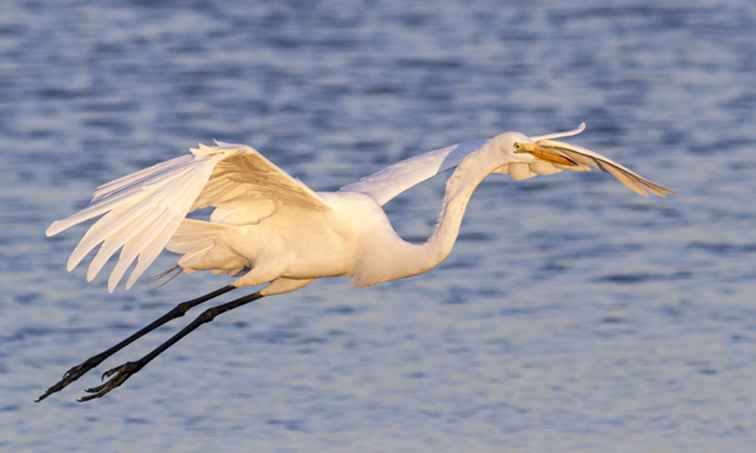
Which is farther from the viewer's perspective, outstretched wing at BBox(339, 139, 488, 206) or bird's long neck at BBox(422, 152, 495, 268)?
outstretched wing at BBox(339, 139, 488, 206)

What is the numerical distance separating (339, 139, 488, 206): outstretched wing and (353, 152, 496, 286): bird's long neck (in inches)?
24.8

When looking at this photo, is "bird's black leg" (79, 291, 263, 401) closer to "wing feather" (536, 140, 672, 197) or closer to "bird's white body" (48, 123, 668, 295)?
"bird's white body" (48, 123, 668, 295)

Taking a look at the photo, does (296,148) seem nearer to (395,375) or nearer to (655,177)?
(655,177)

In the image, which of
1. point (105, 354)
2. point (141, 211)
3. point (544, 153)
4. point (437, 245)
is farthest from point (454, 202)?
point (141, 211)

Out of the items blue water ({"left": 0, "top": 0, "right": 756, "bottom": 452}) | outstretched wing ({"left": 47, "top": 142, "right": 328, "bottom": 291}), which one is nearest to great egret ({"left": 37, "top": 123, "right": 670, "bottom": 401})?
outstretched wing ({"left": 47, "top": 142, "right": 328, "bottom": 291})

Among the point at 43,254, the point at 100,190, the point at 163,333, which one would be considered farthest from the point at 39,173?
the point at 100,190

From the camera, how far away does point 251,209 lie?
12.4 metres

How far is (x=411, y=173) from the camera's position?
13.2 metres

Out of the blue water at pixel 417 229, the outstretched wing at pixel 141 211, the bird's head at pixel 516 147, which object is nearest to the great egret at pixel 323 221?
the bird's head at pixel 516 147

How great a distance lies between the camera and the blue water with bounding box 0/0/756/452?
13.8 meters

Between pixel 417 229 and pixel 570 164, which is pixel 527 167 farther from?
pixel 417 229

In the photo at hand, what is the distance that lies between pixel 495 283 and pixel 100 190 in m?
6.86

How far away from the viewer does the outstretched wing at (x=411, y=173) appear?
512 inches

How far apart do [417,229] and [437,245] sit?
5.44 meters
